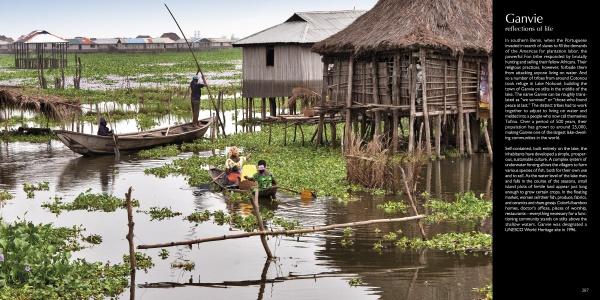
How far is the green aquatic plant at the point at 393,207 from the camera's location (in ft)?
58.6

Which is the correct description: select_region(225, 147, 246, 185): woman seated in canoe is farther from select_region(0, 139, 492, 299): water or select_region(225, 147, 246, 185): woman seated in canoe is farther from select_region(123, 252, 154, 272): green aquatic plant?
select_region(123, 252, 154, 272): green aquatic plant

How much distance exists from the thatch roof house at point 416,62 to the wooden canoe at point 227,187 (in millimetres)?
4735

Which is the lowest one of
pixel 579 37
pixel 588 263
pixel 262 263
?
pixel 262 263

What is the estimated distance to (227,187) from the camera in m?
20.0

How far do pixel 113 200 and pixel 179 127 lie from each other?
40.1 feet

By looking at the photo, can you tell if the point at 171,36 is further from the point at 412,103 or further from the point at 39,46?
the point at 412,103

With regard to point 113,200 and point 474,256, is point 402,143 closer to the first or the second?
point 113,200

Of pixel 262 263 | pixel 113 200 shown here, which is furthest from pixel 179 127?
pixel 262 263

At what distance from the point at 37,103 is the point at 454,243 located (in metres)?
20.4

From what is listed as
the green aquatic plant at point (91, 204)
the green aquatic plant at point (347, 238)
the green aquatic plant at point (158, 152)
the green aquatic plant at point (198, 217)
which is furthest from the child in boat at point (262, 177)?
the green aquatic plant at point (158, 152)

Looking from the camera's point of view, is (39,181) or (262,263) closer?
(262,263)

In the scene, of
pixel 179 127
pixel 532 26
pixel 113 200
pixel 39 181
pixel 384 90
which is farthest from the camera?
pixel 179 127

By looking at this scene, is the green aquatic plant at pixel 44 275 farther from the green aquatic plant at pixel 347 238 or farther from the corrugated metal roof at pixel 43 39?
the corrugated metal roof at pixel 43 39

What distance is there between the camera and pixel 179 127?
31.6 m
